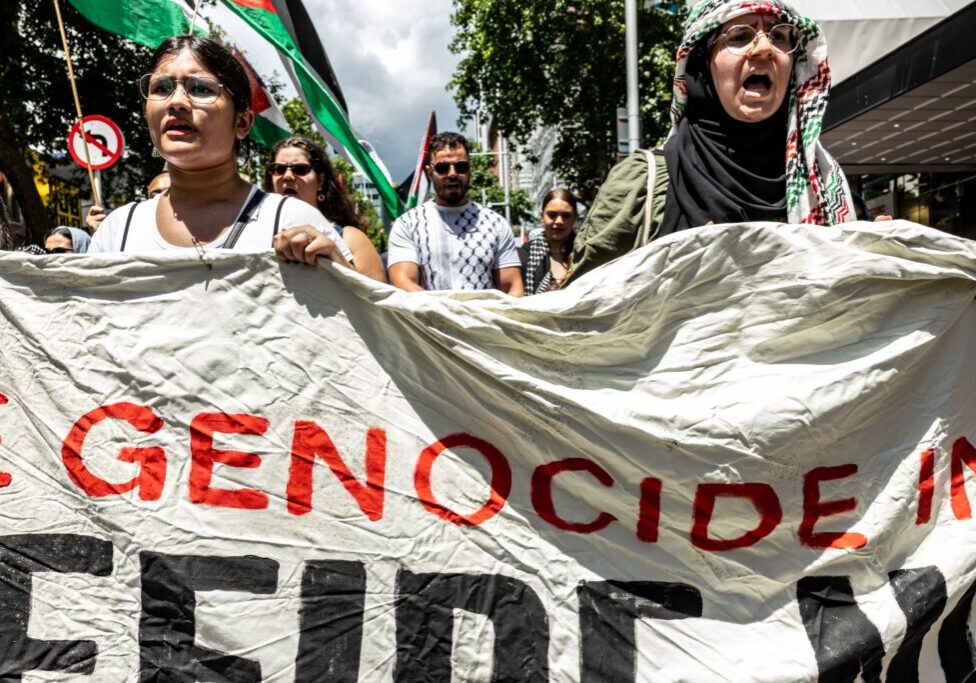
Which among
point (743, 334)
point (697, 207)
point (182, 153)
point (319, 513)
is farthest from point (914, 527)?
point (182, 153)

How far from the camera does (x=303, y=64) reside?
5477 mm

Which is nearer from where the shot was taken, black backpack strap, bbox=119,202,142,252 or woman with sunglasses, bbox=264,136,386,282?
black backpack strap, bbox=119,202,142,252

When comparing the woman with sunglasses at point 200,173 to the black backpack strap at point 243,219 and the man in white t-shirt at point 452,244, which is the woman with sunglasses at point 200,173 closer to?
the black backpack strap at point 243,219

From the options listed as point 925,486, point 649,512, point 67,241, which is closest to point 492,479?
point 649,512

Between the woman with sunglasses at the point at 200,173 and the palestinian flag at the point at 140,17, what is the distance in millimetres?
3102

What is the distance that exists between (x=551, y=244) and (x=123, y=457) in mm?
4158

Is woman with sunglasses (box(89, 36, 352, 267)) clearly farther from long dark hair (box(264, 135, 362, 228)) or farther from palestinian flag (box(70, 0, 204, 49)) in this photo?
palestinian flag (box(70, 0, 204, 49))

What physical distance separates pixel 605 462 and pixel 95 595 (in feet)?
3.67

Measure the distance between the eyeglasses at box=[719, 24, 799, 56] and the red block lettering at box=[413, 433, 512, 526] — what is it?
1.19 m

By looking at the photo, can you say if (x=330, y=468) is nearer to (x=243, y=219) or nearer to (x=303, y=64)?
Answer: (x=243, y=219)

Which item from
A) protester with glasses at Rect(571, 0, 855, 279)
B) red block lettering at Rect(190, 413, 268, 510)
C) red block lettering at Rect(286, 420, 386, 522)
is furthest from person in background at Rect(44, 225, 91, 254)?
protester with glasses at Rect(571, 0, 855, 279)

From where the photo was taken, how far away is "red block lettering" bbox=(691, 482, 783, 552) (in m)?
1.92

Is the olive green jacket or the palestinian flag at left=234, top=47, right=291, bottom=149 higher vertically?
the palestinian flag at left=234, top=47, right=291, bottom=149

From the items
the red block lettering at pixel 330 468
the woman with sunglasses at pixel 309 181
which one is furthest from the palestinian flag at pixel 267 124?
the red block lettering at pixel 330 468
